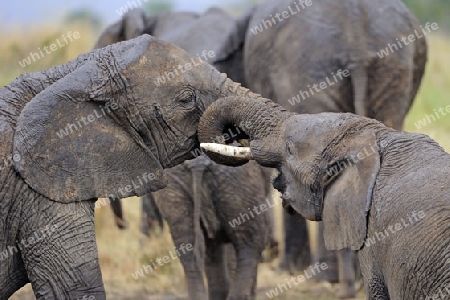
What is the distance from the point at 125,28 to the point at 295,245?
8.08 ft

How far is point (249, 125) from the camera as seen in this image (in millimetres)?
4535

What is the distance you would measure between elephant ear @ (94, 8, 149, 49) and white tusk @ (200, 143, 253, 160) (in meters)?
4.67

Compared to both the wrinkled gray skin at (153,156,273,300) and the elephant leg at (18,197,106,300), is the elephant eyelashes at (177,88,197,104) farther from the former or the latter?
the wrinkled gray skin at (153,156,273,300)

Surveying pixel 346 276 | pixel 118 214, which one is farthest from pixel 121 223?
pixel 346 276

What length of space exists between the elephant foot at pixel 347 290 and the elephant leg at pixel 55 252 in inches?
115

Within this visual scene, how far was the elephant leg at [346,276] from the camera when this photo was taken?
23.2 ft

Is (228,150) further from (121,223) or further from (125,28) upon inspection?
(125,28)

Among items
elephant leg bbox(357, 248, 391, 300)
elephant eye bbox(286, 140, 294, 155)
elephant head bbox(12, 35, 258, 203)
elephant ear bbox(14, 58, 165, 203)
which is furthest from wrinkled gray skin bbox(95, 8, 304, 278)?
elephant leg bbox(357, 248, 391, 300)

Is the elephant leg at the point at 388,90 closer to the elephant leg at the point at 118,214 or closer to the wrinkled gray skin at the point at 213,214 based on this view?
the wrinkled gray skin at the point at 213,214

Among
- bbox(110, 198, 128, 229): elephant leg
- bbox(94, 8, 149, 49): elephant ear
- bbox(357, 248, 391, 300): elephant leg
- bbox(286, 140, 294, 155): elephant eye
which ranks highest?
bbox(94, 8, 149, 49): elephant ear

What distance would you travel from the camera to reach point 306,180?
14.2 ft

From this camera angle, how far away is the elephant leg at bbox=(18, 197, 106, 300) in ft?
14.6

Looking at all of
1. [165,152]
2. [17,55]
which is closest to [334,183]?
[165,152]

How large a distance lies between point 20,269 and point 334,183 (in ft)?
4.58
